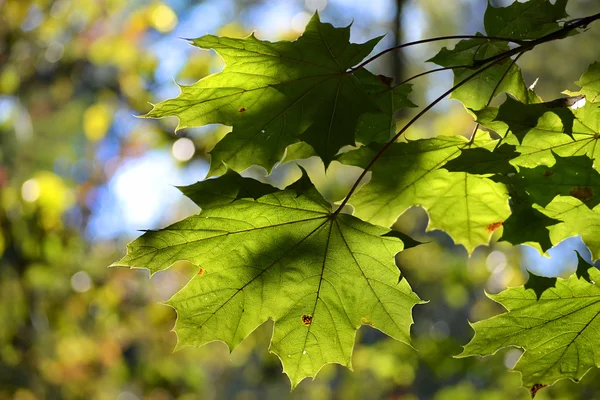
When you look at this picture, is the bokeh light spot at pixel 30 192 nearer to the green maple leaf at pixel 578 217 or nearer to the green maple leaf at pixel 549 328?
the green maple leaf at pixel 549 328

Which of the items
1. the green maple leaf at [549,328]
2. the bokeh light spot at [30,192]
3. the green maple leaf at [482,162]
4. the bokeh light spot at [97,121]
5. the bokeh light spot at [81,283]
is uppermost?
the green maple leaf at [482,162]

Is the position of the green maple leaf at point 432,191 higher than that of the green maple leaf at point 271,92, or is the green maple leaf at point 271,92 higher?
the green maple leaf at point 271,92

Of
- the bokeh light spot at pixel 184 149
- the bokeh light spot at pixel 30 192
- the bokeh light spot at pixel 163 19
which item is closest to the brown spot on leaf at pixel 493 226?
the bokeh light spot at pixel 184 149

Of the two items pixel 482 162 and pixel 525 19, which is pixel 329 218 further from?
pixel 525 19

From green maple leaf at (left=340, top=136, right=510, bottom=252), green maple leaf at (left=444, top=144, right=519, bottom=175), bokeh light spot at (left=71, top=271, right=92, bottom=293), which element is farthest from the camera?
bokeh light spot at (left=71, top=271, right=92, bottom=293)

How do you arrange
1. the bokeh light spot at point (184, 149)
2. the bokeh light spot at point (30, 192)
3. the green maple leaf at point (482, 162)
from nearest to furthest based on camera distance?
1. the green maple leaf at point (482, 162)
2. the bokeh light spot at point (184, 149)
3. the bokeh light spot at point (30, 192)

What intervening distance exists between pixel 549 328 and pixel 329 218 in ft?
1.75

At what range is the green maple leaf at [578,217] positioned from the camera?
1.20 meters

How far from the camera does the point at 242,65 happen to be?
4.22 feet

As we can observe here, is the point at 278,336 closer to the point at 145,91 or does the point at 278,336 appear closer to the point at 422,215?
the point at 145,91

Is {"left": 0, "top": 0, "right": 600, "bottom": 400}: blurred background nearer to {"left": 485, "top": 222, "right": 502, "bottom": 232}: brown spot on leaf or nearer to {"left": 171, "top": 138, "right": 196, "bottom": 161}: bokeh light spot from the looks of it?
{"left": 171, "top": 138, "right": 196, "bottom": 161}: bokeh light spot

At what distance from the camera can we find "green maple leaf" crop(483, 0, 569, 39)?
1.24m

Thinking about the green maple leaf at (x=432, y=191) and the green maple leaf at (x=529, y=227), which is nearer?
the green maple leaf at (x=529, y=227)

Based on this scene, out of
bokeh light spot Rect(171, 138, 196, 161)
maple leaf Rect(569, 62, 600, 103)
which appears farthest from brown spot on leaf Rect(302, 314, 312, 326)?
bokeh light spot Rect(171, 138, 196, 161)
